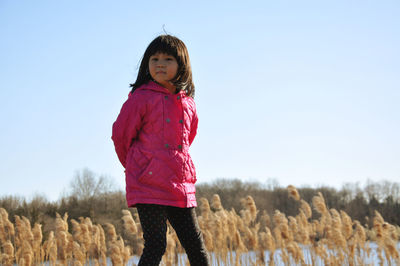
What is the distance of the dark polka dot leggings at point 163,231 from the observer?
2.19 meters

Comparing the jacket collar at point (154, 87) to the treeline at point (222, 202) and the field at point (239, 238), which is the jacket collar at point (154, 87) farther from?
the treeline at point (222, 202)

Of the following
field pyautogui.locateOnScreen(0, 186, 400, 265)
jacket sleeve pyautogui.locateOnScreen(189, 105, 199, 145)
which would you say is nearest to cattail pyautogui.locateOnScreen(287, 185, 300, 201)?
field pyautogui.locateOnScreen(0, 186, 400, 265)

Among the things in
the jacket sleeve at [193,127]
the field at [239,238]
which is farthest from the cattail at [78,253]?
the jacket sleeve at [193,127]

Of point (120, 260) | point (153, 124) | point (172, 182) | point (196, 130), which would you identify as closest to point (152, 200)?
point (172, 182)

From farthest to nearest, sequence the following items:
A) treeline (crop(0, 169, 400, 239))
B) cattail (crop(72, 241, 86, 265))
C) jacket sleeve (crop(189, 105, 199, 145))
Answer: treeline (crop(0, 169, 400, 239)) < cattail (crop(72, 241, 86, 265)) < jacket sleeve (crop(189, 105, 199, 145))

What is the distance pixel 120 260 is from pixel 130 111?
291 centimetres

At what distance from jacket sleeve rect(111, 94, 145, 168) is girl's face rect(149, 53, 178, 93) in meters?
0.18

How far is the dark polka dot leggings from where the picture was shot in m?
2.19

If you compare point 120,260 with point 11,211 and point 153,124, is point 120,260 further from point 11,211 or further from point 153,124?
point 11,211

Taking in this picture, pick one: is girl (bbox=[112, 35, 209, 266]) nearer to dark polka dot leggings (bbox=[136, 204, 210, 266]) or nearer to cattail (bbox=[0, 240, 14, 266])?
dark polka dot leggings (bbox=[136, 204, 210, 266])

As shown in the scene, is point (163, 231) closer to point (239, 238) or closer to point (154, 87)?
point (154, 87)

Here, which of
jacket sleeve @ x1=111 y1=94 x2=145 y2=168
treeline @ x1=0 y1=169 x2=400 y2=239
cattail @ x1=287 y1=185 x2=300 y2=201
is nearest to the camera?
jacket sleeve @ x1=111 y1=94 x2=145 y2=168

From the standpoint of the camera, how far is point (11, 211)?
Result: 15633mm

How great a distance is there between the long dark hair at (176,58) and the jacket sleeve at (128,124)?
180 millimetres
